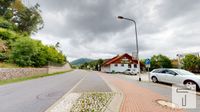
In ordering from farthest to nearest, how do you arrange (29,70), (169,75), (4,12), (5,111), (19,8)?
1. (19,8)
2. (4,12)
3. (29,70)
4. (169,75)
5. (5,111)

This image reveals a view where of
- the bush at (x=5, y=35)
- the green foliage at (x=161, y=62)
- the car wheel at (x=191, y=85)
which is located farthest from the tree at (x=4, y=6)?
the green foliage at (x=161, y=62)

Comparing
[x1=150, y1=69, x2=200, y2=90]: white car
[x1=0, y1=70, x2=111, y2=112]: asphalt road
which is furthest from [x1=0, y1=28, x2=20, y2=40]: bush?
[x1=150, y1=69, x2=200, y2=90]: white car

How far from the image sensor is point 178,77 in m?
14.9

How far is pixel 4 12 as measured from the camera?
4869cm

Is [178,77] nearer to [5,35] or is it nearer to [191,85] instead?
[191,85]

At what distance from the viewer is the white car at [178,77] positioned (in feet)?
43.1

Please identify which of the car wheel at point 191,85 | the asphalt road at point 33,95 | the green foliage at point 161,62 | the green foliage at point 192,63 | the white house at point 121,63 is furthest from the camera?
the green foliage at point 161,62

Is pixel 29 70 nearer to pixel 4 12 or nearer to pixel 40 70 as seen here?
pixel 40 70

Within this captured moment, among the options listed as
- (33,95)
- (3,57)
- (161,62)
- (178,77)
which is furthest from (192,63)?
(33,95)

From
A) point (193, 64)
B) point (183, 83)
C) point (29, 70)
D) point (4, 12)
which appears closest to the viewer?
point (183, 83)

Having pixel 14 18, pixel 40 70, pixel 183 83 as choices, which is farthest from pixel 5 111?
pixel 14 18

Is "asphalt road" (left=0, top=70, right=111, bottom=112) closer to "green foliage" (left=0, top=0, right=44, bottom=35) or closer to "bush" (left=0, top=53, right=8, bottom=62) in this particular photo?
"bush" (left=0, top=53, right=8, bottom=62)

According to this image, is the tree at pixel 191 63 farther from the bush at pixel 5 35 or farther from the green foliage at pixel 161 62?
the bush at pixel 5 35

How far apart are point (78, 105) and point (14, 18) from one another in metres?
54.1
